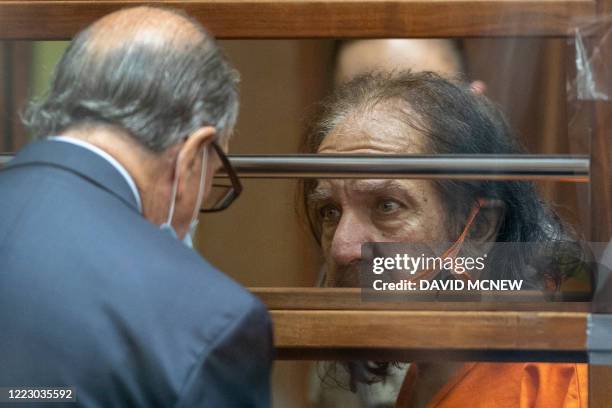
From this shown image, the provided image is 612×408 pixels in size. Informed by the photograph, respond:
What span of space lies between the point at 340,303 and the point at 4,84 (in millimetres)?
799

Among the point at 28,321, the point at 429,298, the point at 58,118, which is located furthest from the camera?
the point at 429,298

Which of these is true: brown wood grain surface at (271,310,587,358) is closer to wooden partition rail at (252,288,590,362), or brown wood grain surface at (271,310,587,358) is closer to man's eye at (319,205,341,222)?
wooden partition rail at (252,288,590,362)

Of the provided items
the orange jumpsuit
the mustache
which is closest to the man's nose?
the mustache

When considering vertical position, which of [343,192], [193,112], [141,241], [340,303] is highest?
[193,112]

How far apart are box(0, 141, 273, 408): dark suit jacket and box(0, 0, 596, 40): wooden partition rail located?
28.4 inches

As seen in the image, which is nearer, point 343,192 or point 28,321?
point 28,321

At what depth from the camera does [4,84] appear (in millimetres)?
2275

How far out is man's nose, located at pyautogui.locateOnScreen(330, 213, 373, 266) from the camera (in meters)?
2.26

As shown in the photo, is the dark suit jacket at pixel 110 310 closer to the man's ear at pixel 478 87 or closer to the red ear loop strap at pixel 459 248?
the red ear loop strap at pixel 459 248

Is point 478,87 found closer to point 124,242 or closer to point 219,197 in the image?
point 219,197

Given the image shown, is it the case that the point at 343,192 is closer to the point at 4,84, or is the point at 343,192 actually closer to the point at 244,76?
the point at 244,76

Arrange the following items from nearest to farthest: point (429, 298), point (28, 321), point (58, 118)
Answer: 1. point (28, 321)
2. point (58, 118)
3. point (429, 298)

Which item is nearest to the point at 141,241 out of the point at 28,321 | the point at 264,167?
the point at 28,321

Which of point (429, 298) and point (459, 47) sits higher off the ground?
point (459, 47)
